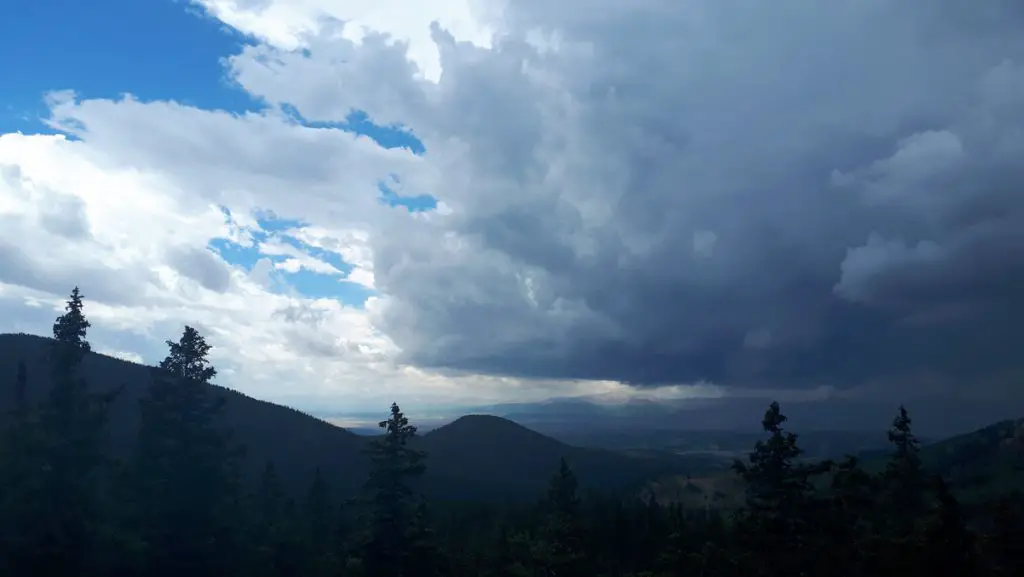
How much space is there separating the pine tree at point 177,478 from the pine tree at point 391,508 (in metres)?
10.7

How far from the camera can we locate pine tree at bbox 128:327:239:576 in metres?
37.9

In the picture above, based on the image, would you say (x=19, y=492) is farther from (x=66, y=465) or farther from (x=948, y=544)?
(x=948, y=544)

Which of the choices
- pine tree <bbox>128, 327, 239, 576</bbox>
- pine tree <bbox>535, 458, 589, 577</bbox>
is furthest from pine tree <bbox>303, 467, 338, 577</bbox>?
pine tree <bbox>535, 458, 589, 577</bbox>

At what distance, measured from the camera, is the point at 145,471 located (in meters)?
38.2

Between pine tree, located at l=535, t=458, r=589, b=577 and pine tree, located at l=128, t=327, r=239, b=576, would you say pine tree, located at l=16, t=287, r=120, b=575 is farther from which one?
pine tree, located at l=535, t=458, r=589, b=577

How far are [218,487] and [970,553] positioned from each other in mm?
33363

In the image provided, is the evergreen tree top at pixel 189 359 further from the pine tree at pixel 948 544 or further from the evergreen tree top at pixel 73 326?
the pine tree at pixel 948 544

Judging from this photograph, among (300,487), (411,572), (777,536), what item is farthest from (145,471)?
(300,487)

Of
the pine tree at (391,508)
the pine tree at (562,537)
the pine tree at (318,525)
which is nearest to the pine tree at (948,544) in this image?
the pine tree at (562,537)

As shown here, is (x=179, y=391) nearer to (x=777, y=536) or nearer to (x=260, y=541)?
(x=260, y=541)

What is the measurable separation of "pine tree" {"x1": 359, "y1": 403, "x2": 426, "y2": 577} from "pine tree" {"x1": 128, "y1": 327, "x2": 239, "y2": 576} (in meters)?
10.7

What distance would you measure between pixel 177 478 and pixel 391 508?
12.6 meters

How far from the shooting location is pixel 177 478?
125 ft

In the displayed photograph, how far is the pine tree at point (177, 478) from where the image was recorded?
1494 inches
